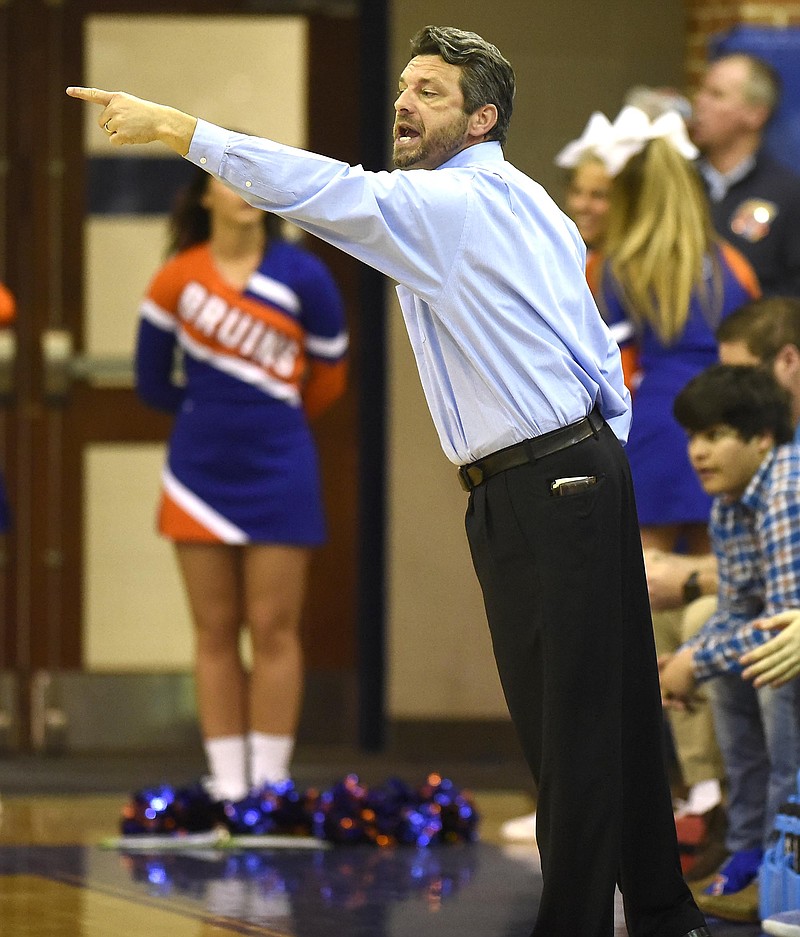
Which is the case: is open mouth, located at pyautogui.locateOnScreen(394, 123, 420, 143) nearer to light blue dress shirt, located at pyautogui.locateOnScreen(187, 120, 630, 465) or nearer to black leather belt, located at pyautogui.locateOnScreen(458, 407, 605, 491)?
light blue dress shirt, located at pyautogui.locateOnScreen(187, 120, 630, 465)

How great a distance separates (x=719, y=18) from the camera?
22.3 ft

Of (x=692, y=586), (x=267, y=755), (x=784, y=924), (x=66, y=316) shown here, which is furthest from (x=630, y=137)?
(x=66, y=316)

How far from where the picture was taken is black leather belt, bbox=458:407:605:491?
10.3ft

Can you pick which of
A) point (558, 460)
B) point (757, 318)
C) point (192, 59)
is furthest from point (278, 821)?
point (192, 59)

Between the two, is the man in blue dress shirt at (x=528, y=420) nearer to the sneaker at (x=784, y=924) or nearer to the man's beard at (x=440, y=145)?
the man's beard at (x=440, y=145)

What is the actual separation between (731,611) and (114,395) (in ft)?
11.2

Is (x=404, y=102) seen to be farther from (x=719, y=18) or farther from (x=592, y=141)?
(x=719, y=18)

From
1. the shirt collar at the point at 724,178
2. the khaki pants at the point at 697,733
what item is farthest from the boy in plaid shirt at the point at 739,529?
the shirt collar at the point at 724,178

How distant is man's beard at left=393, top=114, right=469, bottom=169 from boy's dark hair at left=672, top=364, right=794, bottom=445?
1.01m

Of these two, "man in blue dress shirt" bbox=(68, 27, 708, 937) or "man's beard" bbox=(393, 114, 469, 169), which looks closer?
"man in blue dress shirt" bbox=(68, 27, 708, 937)

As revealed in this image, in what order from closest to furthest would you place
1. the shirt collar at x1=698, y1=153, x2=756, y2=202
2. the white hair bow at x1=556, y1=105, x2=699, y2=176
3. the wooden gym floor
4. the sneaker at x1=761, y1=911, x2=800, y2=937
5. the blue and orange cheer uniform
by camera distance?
the sneaker at x1=761, y1=911, x2=800, y2=937 → the wooden gym floor → the white hair bow at x1=556, y1=105, x2=699, y2=176 → the blue and orange cheer uniform → the shirt collar at x1=698, y1=153, x2=756, y2=202

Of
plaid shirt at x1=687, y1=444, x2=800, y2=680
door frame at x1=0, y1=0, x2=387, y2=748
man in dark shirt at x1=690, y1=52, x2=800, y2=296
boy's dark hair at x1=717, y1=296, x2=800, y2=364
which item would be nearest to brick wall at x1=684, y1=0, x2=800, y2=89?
man in dark shirt at x1=690, y1=52, x2=800, y2=296

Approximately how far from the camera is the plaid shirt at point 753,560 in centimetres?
377

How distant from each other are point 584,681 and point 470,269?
693 millimetres
